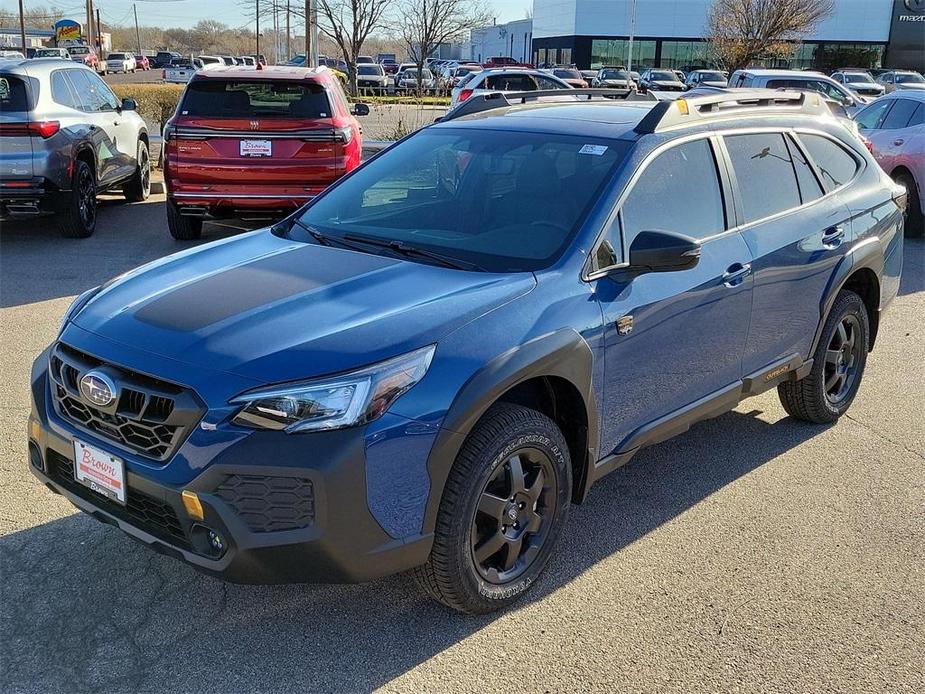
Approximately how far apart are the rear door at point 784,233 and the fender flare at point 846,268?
0.04 meters

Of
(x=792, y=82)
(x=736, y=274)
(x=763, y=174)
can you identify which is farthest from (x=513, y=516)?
(x=792, y=82)

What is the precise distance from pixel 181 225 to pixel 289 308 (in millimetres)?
7144

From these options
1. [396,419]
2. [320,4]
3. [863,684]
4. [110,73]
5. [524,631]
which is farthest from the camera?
[110,73]

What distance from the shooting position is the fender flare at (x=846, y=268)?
4914mm

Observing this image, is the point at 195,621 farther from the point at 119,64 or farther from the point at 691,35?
the point at 119,64

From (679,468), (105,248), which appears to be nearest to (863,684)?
(679,468)

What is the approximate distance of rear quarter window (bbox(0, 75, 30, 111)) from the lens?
30.2ft

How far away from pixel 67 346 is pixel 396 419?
1.28 m

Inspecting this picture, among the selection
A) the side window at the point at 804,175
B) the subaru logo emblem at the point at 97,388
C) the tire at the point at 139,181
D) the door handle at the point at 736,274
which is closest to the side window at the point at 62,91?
the tire at the point at 139,181

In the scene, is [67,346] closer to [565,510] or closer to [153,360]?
[153,360]

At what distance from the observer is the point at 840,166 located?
17.0ft

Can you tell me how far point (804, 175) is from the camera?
487 cm

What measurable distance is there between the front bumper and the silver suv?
7341mm

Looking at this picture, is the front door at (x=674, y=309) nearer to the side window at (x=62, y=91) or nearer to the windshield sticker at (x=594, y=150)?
the windshield sticker at (x=594, y=150)
